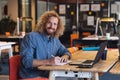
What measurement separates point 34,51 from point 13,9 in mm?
9200

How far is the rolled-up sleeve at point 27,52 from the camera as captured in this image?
10.8 feet

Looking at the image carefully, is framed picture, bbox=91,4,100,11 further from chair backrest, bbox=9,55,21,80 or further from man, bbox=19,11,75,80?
chair backrest, bbox=9,55,21,80

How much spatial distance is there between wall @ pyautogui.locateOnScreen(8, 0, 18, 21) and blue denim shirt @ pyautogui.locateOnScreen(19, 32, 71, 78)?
8.98 meters

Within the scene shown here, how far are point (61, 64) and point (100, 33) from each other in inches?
287

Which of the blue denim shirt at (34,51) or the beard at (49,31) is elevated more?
the beard at (49,31)

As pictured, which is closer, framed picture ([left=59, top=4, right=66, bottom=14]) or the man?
the man

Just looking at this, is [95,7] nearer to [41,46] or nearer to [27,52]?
[41,46]

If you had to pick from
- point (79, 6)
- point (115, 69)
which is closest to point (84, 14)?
point (79, 6)

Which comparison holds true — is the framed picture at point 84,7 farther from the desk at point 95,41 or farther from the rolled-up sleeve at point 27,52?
the rolled-up sleeve at point 27,52

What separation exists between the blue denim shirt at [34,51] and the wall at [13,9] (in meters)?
8.98

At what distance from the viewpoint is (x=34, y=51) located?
11.6 ft

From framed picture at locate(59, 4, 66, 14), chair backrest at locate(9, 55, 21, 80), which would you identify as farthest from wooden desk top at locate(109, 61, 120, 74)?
framed picture at locate(59, 4, 66, 14)

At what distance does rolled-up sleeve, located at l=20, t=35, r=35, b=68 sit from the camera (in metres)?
3.30

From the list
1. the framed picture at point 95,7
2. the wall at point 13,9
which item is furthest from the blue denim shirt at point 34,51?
the framed picture at point 95,7
